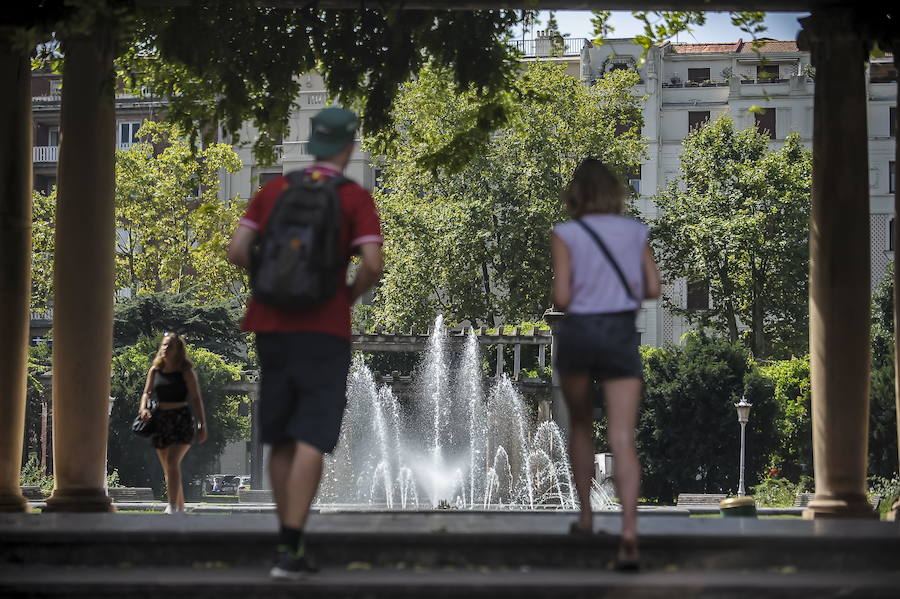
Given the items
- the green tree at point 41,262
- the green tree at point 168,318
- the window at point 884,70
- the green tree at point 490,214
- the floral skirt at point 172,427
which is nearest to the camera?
the floral skirt at point 172,427

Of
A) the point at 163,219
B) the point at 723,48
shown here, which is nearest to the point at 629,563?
the point at 163,219

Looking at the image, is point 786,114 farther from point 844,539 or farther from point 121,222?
point 844,539

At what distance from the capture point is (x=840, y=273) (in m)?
11.5

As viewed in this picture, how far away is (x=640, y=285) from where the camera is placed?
281 inches

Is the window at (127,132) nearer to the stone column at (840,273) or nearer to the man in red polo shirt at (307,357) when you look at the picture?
the stone column at (840,273)

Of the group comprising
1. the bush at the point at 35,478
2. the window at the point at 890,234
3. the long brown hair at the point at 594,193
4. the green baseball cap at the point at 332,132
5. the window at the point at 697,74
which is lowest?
the bush at the point at 35,478

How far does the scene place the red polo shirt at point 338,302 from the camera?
686 cm

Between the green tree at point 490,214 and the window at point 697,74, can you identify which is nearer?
the green tree at point 490,214

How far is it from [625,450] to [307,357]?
150 cm

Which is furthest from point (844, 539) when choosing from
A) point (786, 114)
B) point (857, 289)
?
point (786, 114)

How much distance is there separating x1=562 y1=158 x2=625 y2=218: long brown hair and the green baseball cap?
1.07 metres

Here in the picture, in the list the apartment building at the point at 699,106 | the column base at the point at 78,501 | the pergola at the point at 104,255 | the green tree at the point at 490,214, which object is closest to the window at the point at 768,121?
the apartment building at the point at 699,106

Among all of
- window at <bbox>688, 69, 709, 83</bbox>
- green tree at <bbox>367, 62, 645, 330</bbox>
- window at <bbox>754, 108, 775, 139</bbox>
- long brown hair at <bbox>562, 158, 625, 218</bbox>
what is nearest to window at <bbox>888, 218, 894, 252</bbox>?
window at <bbox>754, 108, 775, 139</bbox>

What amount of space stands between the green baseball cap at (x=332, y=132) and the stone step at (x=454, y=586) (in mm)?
1937
